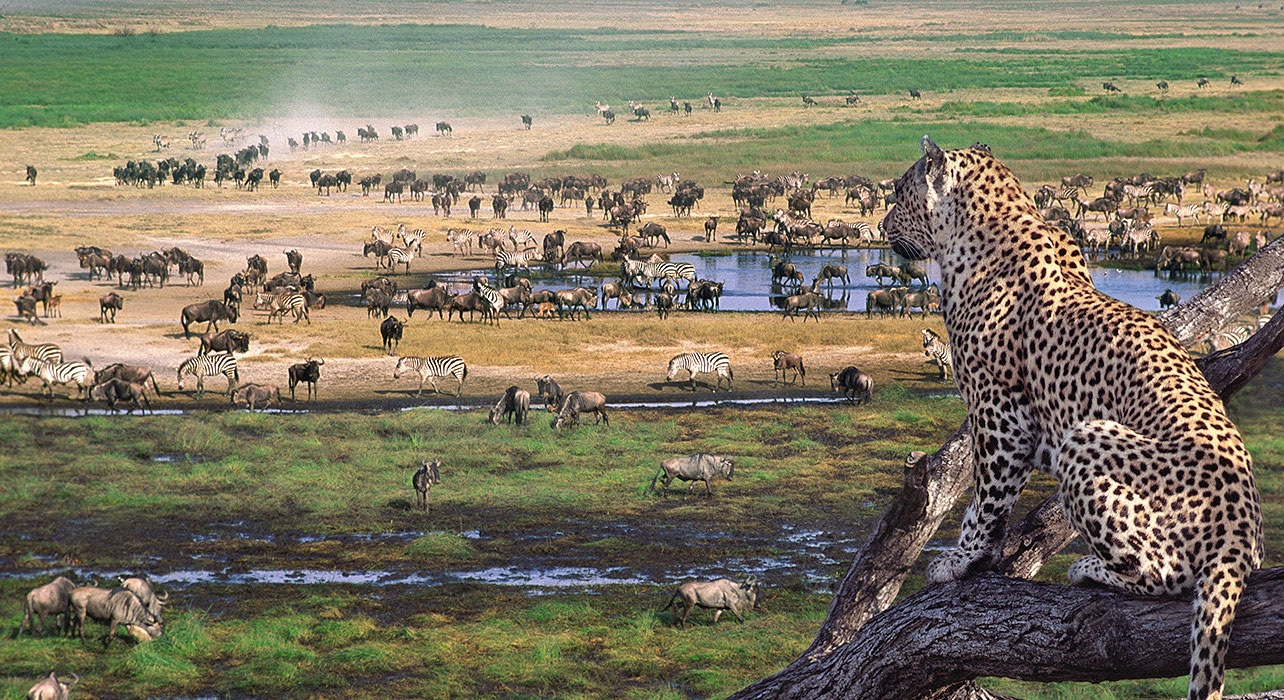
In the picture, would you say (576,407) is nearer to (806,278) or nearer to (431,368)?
(431,368)

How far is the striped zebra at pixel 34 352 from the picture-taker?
30.3 m

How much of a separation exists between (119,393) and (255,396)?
2716mm

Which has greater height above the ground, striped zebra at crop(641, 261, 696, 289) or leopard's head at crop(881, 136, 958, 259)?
leopard's head at crop(881, 136, 958, 259)

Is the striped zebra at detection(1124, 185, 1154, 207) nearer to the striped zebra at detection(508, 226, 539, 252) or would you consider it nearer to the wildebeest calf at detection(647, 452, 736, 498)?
the striped zebra at detection(508, 226, 539, 252)

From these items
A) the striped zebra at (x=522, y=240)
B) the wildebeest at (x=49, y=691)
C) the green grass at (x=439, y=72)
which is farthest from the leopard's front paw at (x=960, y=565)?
the green grass at (x=439, y=72)

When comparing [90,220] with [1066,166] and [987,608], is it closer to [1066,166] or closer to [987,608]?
[1066,166]

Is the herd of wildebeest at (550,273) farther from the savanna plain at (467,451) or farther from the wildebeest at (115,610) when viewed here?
the savanna plain at (467,451)

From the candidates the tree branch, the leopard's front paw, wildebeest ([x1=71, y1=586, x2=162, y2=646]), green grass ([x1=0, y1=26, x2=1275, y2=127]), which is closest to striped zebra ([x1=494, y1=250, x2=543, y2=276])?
wildebeest ([x1=71, y1=586, x2=162, y2=646])

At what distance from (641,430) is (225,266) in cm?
2533

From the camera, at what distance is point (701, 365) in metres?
31.3

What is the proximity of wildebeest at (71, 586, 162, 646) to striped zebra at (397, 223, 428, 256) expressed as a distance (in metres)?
35.0

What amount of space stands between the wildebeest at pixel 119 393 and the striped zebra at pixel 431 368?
5.33 metres

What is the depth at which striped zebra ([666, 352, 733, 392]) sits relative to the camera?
31266 mm

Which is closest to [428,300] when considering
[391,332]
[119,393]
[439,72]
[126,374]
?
[391,332]
